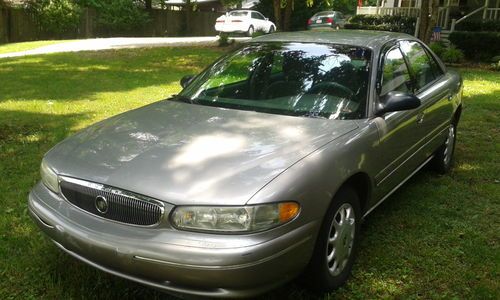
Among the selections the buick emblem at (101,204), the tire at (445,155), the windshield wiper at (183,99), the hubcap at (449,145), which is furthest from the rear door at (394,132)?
the buick emblem at (101,204)

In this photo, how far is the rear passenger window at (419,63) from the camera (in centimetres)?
451

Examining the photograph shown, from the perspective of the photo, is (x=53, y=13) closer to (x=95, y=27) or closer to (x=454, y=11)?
(x=95, y=27)

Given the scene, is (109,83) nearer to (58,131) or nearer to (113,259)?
(58,131)

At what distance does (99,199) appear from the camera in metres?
2.66

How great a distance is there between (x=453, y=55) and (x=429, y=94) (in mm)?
11004

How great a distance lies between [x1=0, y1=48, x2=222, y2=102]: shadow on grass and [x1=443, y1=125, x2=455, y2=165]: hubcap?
637 cm

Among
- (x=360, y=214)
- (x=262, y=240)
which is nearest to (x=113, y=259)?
(x=262, y=240)

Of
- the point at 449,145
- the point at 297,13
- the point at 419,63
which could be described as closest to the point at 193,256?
the point at 419,63

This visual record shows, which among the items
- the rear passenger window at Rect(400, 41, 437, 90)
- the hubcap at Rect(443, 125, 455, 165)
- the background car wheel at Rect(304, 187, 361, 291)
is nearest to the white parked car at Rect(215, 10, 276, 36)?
the hubcap at Rect(443, 125, 455, 165)

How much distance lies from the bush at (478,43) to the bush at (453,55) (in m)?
0.86

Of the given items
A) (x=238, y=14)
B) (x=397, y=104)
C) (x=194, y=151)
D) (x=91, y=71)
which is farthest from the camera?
(x=238, y=14)

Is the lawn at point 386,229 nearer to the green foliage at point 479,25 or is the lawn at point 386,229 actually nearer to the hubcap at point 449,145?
the hubcap at point 449,145

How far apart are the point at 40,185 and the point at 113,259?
36.7 inches

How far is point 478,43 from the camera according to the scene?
15.1 metres
